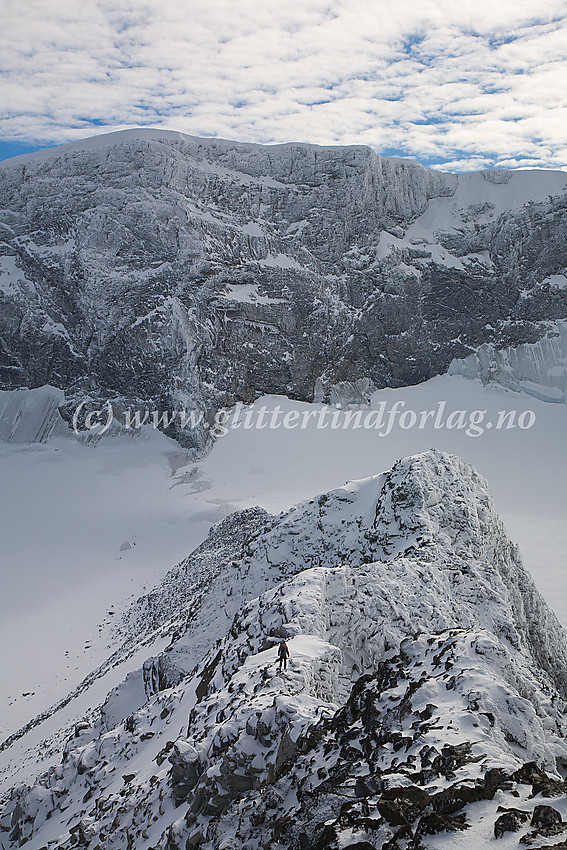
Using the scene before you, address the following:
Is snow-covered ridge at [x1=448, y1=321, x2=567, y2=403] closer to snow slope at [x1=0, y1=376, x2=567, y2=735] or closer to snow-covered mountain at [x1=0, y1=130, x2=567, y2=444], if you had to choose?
snow-covered mountain at [x1=0, y1=130, x2=567, y2=444]

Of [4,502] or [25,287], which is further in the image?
[25,287]

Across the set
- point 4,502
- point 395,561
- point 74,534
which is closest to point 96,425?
point 4,502

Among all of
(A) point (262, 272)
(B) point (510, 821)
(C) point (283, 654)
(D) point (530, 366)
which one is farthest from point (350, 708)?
(D) point (530, 366)

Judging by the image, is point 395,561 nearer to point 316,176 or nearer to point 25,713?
point 25,713

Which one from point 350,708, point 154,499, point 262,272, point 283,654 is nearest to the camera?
point 350,708

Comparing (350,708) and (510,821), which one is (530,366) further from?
(510,821)

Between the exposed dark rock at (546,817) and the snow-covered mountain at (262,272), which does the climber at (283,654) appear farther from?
the snow-covered mountain at (262,272)

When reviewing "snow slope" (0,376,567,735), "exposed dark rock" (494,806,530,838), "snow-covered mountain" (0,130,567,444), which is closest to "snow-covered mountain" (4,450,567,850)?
"exposed dark rock" (494,806,530,838)
